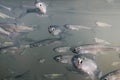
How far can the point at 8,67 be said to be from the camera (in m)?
11.3

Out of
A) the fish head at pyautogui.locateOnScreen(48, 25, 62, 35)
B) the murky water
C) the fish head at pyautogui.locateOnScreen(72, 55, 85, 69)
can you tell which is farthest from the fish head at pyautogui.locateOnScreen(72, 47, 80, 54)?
the murky water

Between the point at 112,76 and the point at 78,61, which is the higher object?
the point at 78,61

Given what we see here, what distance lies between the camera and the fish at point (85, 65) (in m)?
5.66

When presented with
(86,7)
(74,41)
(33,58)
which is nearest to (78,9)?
(86,7)

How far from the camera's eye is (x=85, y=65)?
225 inches

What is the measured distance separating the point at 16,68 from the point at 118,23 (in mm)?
16048

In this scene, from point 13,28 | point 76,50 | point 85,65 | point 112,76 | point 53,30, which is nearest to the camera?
point 112,76

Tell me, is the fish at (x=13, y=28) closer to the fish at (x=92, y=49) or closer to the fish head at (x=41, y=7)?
the fish head at (x=41, y=7)

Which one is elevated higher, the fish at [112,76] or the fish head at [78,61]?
the fish head at [78,61]

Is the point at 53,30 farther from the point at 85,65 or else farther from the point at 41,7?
the point at 85,65

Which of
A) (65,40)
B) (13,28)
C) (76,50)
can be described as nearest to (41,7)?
(76,50)

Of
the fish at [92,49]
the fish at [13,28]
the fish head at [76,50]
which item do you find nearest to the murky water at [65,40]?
the fish at [92,49]

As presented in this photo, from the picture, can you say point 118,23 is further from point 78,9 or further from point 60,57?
point 60,57

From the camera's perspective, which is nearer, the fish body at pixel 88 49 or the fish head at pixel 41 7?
the fish body at pixel 88 49
